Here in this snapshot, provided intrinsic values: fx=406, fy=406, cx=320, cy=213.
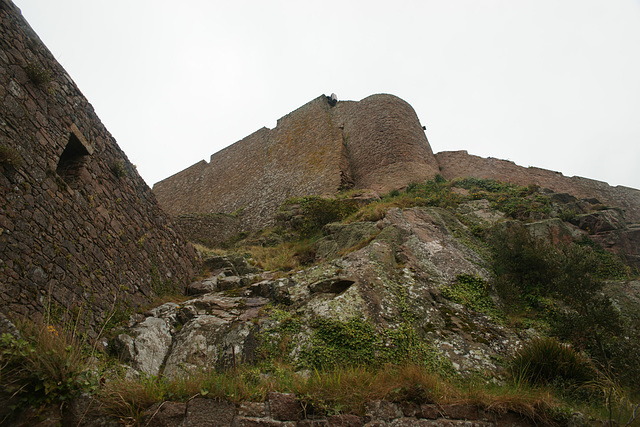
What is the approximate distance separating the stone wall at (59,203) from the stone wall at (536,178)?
1394 cm

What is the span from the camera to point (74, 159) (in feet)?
23.5

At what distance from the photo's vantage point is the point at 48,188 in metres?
6.07

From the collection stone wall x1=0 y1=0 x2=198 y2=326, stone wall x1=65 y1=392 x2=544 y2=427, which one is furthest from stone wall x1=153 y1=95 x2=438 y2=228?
stone wall x1=65 y1=392 x2=544 y2=427

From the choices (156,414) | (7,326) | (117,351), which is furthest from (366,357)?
(7,326)

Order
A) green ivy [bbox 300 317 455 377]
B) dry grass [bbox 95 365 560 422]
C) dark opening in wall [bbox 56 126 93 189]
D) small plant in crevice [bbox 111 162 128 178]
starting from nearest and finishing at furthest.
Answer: dry grass [bbox 95 365 560 422] → green ivy [bbox 300 317 455 377] → dark opening in wall [bbox 56 126 93 189] → small plant in crevice [bbox 111 162 128 178]

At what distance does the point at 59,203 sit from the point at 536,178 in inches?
762

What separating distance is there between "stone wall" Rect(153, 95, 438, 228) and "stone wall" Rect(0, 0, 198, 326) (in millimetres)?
10214

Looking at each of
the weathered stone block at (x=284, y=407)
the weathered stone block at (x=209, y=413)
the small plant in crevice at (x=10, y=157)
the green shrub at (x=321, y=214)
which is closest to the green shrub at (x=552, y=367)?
the weathered stone block at (x=284, y=407)

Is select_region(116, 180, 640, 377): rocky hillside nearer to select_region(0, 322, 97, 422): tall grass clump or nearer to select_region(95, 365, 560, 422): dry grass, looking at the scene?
select_region(95, 365, 560, 422): dry grass

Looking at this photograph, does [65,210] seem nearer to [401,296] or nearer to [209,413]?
[209,413]

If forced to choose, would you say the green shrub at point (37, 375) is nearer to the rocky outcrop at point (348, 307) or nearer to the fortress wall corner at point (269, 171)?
the rocky outcrop at point (348, 307)

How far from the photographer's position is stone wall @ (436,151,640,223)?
60.3ft

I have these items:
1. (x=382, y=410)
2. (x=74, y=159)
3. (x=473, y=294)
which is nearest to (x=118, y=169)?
(x=74, y=159)

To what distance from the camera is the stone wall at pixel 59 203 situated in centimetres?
534
